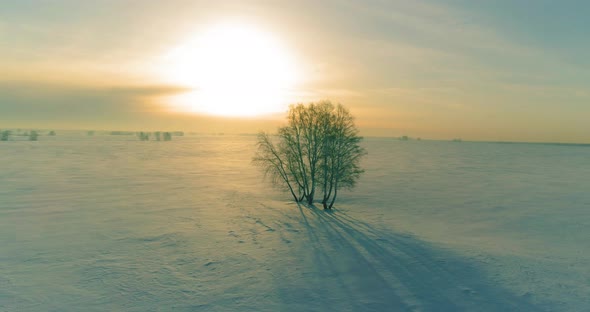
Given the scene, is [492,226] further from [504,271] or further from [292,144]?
[292,144]

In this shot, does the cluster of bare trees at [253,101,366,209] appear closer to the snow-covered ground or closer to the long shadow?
the snow-covered ground

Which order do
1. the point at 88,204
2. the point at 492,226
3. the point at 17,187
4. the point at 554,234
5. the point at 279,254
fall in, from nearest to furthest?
the point at 279,254
the point at 554,234
the point at 492,226
the point at 88,204
the point at 17,187

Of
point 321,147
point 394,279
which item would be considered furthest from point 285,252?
point 321,147

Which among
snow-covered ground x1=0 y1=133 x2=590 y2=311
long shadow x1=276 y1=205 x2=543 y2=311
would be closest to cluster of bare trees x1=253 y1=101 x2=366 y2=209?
snow-covered ground x1=0 y1=133 x2=590 y2=311

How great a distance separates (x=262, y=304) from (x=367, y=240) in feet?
32.1

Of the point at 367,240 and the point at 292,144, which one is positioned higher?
the point at 292,144

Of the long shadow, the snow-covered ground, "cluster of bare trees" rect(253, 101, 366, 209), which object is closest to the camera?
the long shadow

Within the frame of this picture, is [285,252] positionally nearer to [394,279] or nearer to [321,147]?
[394,279]

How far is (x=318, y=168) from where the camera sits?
32.4 m

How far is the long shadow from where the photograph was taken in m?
12.8

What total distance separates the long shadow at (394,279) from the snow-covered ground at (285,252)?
82 mm

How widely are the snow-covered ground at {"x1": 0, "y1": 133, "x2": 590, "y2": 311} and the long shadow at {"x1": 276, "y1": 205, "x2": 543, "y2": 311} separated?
0.27 feet

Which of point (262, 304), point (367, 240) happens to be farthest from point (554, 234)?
point (262, 304)

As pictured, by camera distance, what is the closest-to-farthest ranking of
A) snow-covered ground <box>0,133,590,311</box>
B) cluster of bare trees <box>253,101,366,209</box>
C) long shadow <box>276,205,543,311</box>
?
long shadow <box>276,205,543,311</box>, snow-covered ground <box>0,133,590,311</box>, cluster of bare trees <box>253,101,366,209</box>
